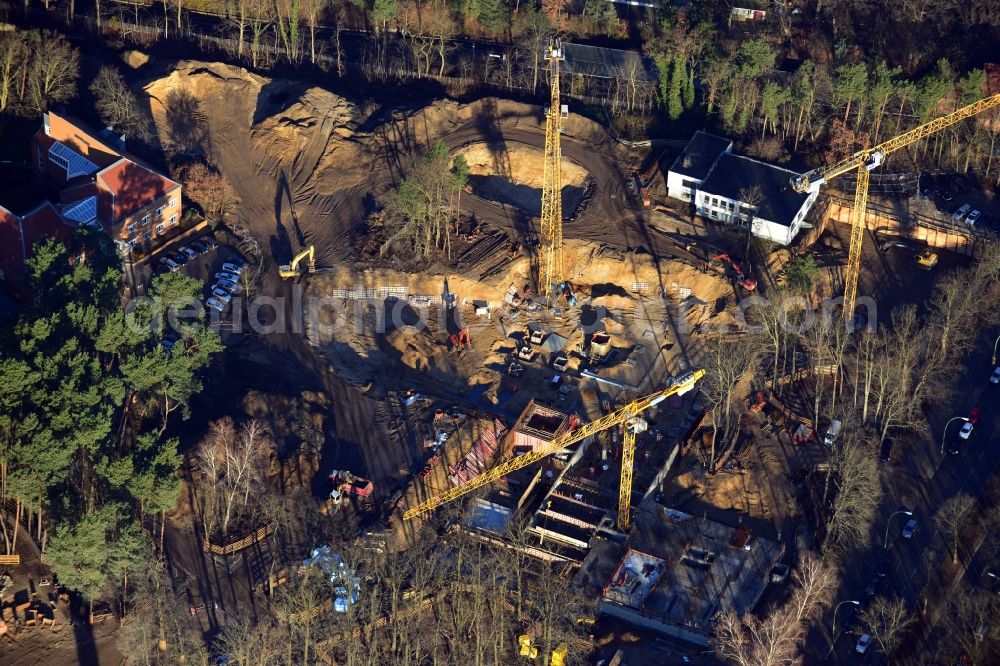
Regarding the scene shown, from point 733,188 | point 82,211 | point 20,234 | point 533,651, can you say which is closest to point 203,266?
point 82,211

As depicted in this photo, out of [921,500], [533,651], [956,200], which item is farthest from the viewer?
[956,200]

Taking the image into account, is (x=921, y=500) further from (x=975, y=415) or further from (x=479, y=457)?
(x=479, y=457)

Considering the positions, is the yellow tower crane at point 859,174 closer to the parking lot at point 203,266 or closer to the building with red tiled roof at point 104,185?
the parking lot at point 203,266

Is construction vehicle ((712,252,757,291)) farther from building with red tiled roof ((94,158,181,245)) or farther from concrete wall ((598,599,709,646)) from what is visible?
building with red tiled roof ((94,158,181,245))

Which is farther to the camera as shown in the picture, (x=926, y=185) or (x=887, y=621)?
(x=926, y=185)

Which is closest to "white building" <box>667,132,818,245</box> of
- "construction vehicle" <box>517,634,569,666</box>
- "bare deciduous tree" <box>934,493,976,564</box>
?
"bare deciduous tree" <box>934,493,976,564</box>

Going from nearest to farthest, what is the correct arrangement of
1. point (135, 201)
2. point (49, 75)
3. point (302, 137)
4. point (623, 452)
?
1. point (623, 452)
2. point (135, 201)
3. point (49, 75)
4. point (302, 137)

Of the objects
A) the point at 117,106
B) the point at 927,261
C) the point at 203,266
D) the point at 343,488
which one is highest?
the point at 117,106

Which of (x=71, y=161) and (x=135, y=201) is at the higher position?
(x=71, y=161)
